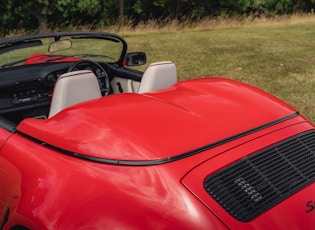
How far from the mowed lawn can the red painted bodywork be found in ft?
13.2

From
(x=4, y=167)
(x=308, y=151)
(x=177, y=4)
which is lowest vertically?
(x=177, y=4)

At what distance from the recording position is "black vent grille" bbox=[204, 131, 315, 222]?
210cm

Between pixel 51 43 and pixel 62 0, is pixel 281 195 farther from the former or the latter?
pixel 62 0

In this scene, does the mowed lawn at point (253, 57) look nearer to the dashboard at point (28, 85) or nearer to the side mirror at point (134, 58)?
the side mirror at point (134, 58)

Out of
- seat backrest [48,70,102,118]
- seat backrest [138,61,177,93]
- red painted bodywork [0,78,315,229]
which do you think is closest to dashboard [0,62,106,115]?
seat backrest [138,61,177,93]

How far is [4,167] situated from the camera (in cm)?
267

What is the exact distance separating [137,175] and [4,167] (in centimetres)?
96

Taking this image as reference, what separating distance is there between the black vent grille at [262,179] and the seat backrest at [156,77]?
Answer: 4.01 feet

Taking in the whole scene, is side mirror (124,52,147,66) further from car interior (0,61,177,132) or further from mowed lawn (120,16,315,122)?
mowed lawn (120,16,315,122)

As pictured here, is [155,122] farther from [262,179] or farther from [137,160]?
[262,179]

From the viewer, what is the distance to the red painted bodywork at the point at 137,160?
6.66 ft

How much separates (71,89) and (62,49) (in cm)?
126

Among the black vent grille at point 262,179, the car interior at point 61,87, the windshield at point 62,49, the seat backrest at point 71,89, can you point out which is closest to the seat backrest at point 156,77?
the car interior at point 61,87

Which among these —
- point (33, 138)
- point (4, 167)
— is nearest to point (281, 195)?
point (33, 138)
